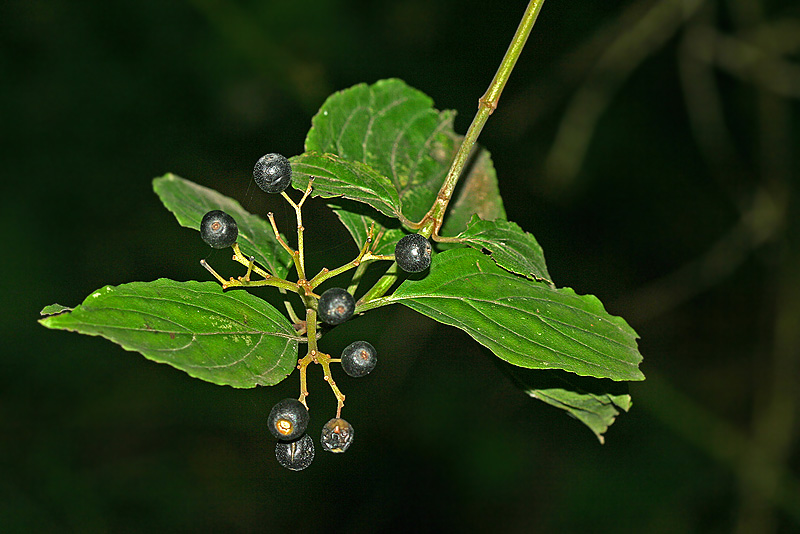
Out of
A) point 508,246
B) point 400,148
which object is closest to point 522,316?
point 508,246

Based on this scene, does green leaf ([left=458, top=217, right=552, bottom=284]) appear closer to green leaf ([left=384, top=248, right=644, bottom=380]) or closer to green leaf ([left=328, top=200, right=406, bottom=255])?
green leaf ([left=384, top=248, right=644, bottom=380])

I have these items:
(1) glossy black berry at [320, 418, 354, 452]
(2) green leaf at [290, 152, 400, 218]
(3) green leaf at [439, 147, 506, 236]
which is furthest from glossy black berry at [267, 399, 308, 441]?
(3) green leaf at [439, 147, 506, 236]

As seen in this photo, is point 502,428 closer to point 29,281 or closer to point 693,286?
point 693,286

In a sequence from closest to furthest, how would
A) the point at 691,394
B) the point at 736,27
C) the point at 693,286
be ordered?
the point at 736,27 → the point at 693,286 → the point at 691,394

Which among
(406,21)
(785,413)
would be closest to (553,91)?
(406,21)

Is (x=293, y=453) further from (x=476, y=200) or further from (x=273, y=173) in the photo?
(x=476, y=200)

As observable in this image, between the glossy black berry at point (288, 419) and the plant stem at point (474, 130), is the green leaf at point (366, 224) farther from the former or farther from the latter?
the glossy black berry at point (288, 419)

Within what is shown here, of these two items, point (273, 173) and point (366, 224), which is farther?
point (366, 224)
